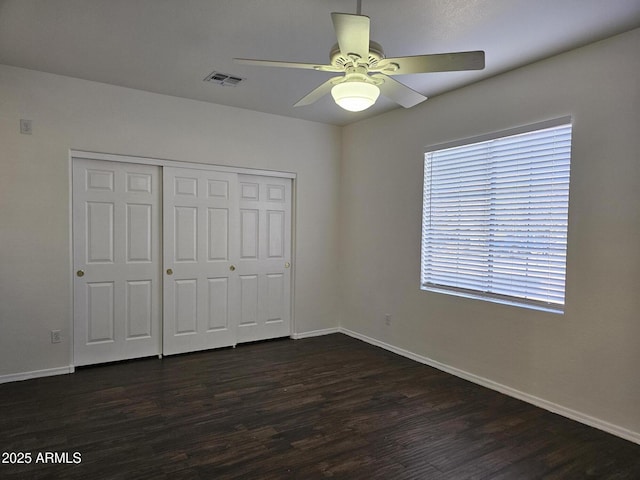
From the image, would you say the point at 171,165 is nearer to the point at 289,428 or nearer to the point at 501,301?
the point at 289,428

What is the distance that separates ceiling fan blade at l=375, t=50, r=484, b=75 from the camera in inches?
79.0

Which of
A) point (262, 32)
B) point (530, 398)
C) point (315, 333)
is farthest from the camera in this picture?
point (315, 333)

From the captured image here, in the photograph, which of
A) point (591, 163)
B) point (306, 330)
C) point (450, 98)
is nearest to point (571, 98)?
point (591, 163)

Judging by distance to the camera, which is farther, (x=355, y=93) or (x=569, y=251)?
(x=569, y=251)

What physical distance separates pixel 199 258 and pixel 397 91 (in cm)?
296

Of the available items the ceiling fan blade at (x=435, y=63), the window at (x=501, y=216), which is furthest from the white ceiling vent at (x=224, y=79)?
the window at (x=501, y=216)

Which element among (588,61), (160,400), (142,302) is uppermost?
(588,61)

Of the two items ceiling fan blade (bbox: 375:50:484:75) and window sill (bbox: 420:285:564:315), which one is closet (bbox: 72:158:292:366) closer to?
window sill (bbox: 420:285:564:315)

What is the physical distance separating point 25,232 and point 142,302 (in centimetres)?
122

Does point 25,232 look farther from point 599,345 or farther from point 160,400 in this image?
point 599,345

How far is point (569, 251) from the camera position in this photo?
9.97ft

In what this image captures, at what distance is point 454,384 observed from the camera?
3666 millimetres

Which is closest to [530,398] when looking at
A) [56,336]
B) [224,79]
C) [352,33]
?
[352,33]

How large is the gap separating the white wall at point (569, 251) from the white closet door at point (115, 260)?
2672mm
